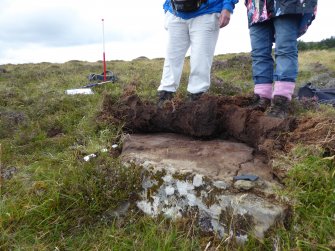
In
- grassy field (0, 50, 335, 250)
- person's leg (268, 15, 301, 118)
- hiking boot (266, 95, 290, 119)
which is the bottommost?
grassy field (0, 50, 335, 250)

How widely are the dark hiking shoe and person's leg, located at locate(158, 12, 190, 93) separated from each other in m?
0.87

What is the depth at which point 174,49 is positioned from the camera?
4145mm

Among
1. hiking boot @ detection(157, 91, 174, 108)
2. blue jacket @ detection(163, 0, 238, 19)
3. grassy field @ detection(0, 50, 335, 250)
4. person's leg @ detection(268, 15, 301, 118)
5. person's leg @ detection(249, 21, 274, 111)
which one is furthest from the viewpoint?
hiking boot @ detection(157, 91, 174, 108)

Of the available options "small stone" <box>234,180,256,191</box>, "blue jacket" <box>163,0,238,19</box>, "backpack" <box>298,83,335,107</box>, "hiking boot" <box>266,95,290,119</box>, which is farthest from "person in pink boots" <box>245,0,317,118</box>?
"backpack" <box>298,83,335,107</box>

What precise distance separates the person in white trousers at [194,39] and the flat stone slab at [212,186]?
48.8 inches

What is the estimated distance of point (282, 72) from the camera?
11.0 ft

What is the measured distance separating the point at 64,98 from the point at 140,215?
3706 mm

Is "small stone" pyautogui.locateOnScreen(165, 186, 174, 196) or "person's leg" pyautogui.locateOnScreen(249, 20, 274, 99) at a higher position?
"person's leg" pyautogui.locateOnScreen(249, 20, 274, 99)

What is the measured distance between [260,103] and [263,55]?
0.48 metres

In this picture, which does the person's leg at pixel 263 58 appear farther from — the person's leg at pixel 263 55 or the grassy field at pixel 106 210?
the grassy field at pixel 106 210

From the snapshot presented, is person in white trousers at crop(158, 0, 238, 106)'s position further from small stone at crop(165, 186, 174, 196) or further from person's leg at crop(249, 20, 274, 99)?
small stone at crop(165, 186, 174, 196)

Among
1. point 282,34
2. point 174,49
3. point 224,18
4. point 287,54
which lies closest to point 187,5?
point 224,18

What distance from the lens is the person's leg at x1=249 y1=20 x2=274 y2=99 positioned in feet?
12.2

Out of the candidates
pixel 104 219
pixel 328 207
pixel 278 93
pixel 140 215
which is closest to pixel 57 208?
pixel 104 219
